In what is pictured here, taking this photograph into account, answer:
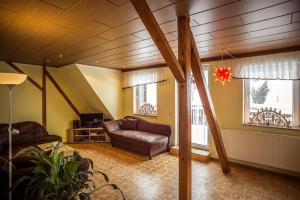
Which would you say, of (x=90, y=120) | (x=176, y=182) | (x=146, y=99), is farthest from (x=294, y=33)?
(x=90, y=120)

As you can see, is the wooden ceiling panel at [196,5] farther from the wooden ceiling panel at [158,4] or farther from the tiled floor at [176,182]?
the tiled floor at [176,182]

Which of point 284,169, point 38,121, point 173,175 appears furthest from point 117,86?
point 284,169

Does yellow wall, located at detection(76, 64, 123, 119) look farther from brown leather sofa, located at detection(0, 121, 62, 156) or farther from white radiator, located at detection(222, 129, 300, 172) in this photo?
white radiator, located at detection(222, 129, 300, 172)

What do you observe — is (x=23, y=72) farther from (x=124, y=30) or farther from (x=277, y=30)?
(x=277, y=30)

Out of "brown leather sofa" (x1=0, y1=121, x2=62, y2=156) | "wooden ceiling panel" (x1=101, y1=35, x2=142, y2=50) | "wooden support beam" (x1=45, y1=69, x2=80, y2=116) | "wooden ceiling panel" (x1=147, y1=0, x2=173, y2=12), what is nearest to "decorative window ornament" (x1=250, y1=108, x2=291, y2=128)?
"wooden ceiling panel" (x1=101, y1=35, x2=142, y2=50)

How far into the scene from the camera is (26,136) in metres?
4.38

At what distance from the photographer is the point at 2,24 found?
2174mm

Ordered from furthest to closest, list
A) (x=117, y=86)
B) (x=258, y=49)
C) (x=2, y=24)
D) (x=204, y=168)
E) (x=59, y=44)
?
(x=117, y=86) → (x=204, y=168) → (x=258, y=49) → (x=59, y=44) → (x=2, y=24)

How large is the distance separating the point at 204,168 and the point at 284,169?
1.37m

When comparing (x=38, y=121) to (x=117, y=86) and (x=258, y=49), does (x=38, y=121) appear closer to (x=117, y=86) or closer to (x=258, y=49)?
(x=117, y=86)

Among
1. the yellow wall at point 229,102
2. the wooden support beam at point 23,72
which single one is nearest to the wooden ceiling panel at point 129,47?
the yellow wall at point 229,102

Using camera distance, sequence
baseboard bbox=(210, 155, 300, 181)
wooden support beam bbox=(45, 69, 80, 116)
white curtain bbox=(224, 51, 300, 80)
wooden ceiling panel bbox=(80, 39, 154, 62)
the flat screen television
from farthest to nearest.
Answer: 1. the flat screen television
2. wooden support beam bbox=(45, 69, 80, 116)
3. baseboard bbox=(210, 155, 300, 181)
4. white curtain bbox=(224, 51, 300, 80)
5. wooden ceiling panel bbox=(80, 39, 154, 62)

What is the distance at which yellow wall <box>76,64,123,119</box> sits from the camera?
494 centimetres

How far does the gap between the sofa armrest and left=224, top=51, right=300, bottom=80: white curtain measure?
3433 mm
